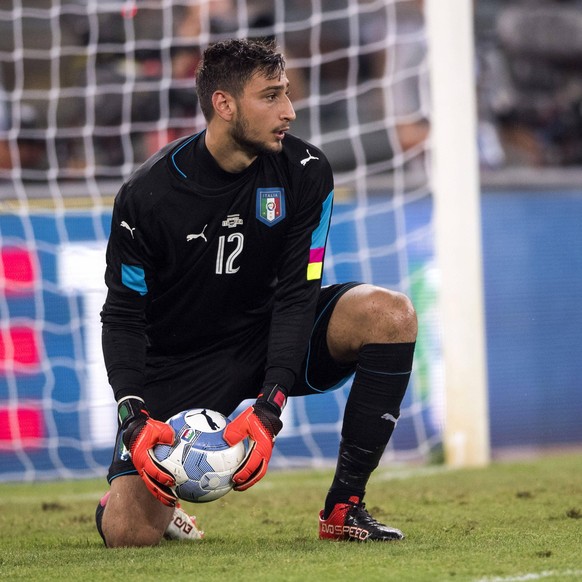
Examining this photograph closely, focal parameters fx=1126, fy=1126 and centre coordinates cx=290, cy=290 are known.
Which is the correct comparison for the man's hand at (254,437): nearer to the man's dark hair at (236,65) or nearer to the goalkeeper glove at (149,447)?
the goalkeeper glove at (149,447)

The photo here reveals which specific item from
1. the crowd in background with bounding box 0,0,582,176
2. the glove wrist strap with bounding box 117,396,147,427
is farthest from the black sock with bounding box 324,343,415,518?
the crowd in background with bounding box 0,0,582,176

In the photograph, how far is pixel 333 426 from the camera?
676 centimetres

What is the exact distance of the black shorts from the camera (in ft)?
12.4

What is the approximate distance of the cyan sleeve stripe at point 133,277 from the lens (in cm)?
361

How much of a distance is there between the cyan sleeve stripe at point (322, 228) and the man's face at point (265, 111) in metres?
0.31

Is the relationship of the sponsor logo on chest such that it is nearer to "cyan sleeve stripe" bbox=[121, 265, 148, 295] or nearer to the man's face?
the man's face

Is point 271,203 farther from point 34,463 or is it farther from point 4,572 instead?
point 34,463

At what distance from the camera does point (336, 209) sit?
6875mm

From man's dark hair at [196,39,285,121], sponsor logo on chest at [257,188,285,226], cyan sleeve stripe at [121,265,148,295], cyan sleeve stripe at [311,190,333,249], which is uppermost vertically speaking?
man's dark hair at [196,39,285,121]

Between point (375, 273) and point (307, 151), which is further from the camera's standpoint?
point (375, 273)

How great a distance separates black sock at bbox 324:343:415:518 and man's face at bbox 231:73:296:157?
0.75 meters

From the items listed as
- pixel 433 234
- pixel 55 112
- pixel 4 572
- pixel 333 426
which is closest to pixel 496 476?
pixel 333 426

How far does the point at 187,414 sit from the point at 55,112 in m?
4.69

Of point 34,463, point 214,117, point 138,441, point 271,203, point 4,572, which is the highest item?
point 214,117
